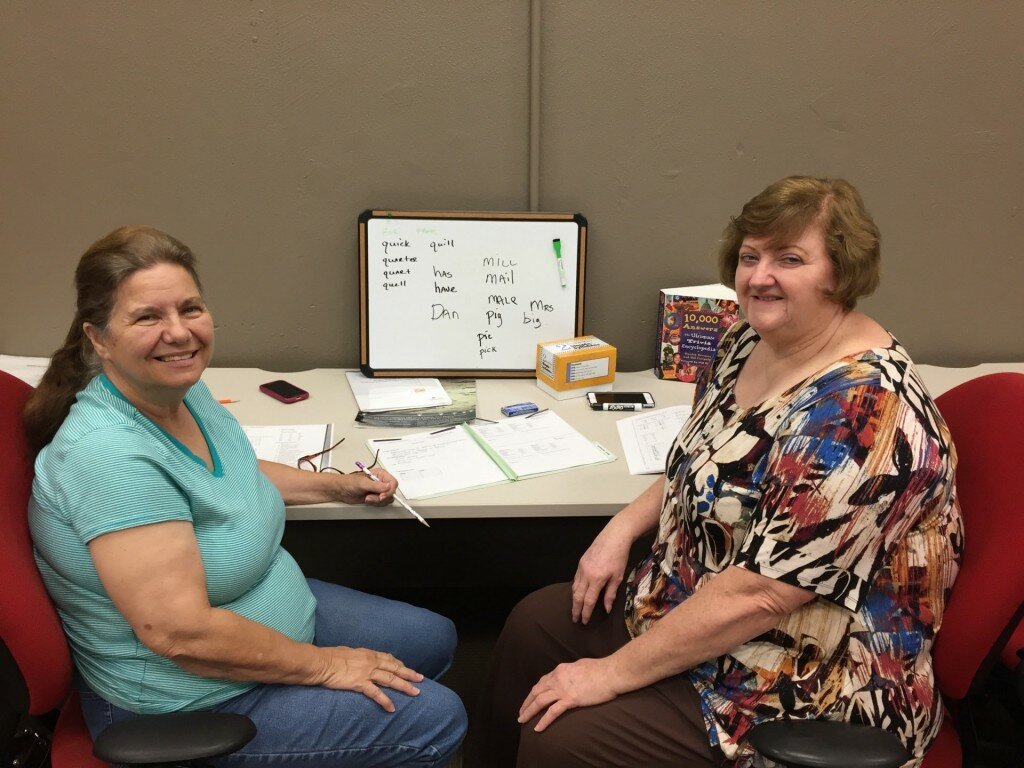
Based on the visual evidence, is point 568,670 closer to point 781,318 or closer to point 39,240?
point 781,318

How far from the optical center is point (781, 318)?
1189mm

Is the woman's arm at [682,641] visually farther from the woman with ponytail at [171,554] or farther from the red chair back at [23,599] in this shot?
the red chair back at [23,599]

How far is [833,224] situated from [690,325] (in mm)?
852

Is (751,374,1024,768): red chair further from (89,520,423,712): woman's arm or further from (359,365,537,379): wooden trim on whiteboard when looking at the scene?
(359,365,537,379): wooden trim on whiteboard

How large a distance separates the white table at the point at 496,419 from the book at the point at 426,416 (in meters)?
0.02

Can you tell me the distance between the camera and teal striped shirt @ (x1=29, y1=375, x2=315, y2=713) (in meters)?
1.04

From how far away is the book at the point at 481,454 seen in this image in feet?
4.96

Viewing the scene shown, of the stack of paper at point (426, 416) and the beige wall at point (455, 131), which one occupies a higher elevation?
the beige wall at point (455, 131)

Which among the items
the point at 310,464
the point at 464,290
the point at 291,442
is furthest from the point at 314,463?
the point at 464,290

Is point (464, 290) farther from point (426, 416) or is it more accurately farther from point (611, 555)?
point (611, 555)

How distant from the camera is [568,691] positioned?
124 cm

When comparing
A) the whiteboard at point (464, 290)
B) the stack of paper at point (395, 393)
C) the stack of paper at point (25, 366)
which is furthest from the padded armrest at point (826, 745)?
the stack of paper at point (25, 366)

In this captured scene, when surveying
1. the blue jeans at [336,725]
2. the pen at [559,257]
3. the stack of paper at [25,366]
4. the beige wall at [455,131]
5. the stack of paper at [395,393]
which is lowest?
the blue jeans at [336,725]

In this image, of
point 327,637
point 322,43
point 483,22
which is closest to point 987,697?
point 327,637
